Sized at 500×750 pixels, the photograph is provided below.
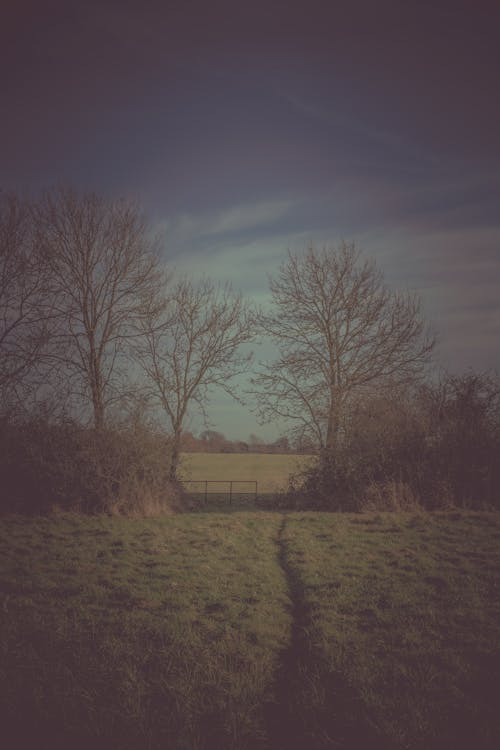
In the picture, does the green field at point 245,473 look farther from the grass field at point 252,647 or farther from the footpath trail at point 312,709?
the footpath trail at point 312,709

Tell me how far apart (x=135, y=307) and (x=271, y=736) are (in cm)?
1766

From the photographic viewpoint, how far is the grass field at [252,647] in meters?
3.35

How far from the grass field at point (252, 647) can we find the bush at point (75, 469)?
199 inches

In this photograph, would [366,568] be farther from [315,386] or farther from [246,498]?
[246,498]

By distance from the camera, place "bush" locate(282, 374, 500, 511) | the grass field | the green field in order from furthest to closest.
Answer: the green field
"bush" locate(282, 374, 500, 511)
the grass field

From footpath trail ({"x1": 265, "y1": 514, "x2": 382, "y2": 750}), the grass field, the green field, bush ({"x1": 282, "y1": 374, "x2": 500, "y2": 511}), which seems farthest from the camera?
the green field

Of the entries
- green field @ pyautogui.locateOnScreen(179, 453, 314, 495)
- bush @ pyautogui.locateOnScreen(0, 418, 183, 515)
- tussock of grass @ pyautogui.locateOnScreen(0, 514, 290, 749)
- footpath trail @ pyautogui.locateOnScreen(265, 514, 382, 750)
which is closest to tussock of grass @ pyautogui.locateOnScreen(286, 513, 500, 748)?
footpath trail @ pyautogui.locateOnScreen(265, 514, 382, 750)

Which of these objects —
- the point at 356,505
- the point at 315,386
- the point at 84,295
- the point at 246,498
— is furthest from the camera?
the point at 246,498

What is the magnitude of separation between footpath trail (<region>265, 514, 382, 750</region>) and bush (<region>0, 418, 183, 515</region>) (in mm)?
10546

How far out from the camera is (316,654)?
14.8 feet

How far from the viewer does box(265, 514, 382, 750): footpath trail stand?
3.24m

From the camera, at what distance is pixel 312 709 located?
360 cm

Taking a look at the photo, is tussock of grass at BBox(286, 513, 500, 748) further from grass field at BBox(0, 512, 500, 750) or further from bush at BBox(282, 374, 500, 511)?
bush at BBox(282, 374, 500, 511)

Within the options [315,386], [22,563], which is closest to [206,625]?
[22,563]
